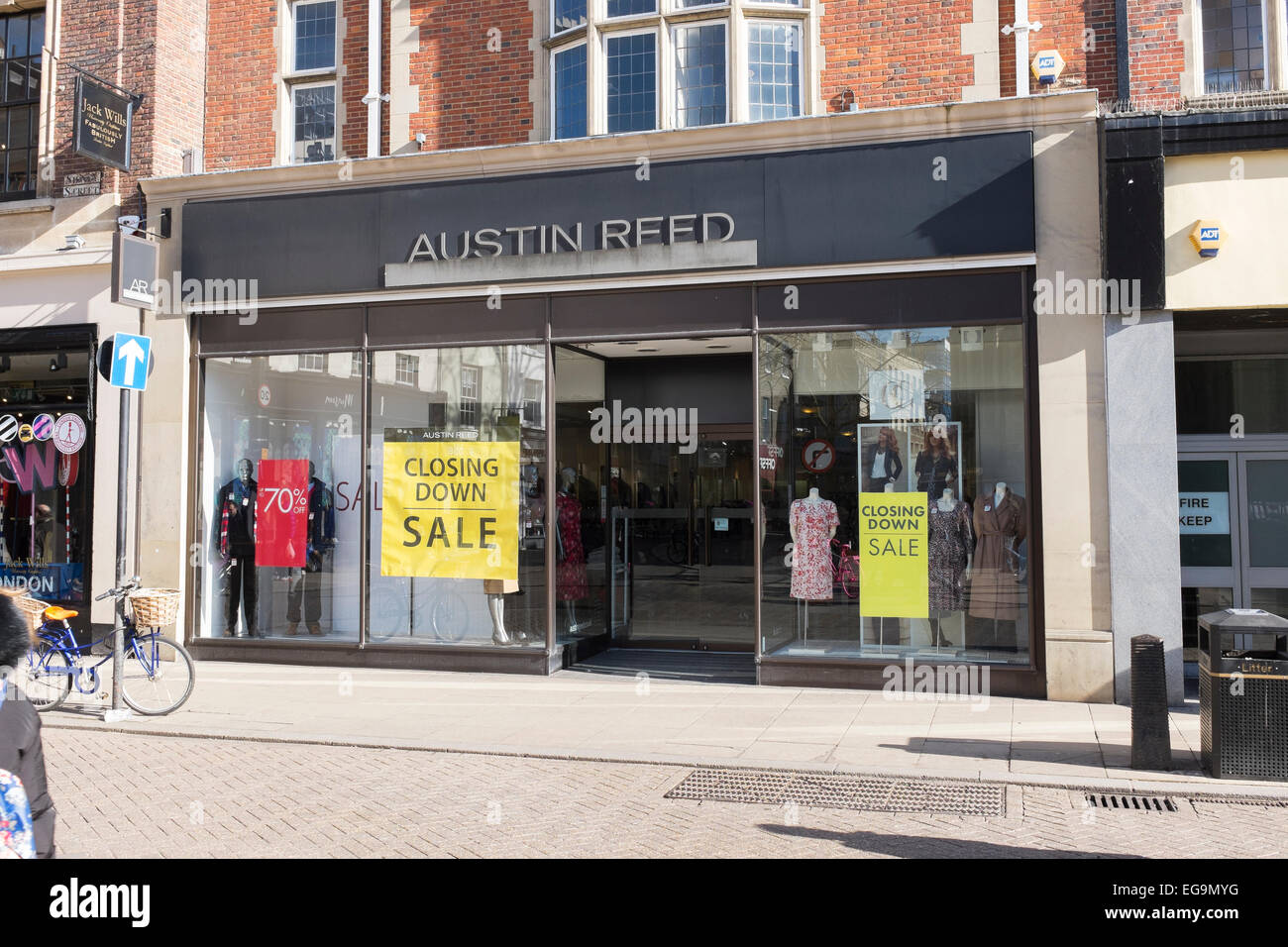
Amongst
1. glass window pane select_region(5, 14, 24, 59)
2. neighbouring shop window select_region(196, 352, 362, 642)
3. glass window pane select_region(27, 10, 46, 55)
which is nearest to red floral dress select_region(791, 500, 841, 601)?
neighbouring shop window select_region(196, 352, 362, 642)

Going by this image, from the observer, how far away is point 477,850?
18.0ft

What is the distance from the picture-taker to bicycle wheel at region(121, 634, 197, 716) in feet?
30.5

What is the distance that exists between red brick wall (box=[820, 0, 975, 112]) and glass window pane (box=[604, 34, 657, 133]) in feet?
6.19

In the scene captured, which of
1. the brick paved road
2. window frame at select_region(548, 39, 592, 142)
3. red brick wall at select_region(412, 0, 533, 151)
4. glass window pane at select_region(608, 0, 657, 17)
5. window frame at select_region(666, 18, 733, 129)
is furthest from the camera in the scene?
red brick wall at select_region(412, 0, 533, 151)

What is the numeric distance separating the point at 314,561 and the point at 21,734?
944 cm

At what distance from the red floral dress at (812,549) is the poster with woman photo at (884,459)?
1.59 ft

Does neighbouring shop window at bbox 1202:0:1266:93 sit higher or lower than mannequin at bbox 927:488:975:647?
higher

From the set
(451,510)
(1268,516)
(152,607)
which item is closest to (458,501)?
(451,510)

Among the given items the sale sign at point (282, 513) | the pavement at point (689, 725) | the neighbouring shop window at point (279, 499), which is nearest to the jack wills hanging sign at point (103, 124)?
the neighbouring shop window at point (279, 499)

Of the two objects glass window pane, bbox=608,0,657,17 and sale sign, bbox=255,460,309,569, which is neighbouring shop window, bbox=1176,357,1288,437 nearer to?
glass window pane, bbox=608,0,657,17

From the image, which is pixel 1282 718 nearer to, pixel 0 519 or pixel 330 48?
pixel 330 48

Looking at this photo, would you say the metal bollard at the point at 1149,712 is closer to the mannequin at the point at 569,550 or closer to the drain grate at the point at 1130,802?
the drain grate at the point at 1130,802

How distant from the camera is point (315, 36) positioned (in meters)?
13.0
